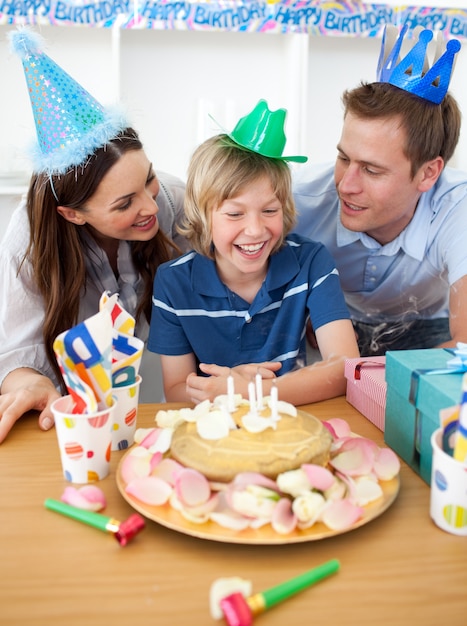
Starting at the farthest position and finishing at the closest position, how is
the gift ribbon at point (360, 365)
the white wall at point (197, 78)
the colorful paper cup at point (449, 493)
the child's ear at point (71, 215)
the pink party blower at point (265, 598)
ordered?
1. the white wall at point (197, 78)
2. the child's ear at point (71, 215)
3. the gift ribbon at point (360, 365)
4. the colorful paper cup at point (449, 493)
5. the pink party blower at point (265, 598)

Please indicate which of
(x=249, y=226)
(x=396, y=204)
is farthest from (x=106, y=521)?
(x=396, y=204)

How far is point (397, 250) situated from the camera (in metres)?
1.72

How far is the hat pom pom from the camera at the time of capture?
4.33ft

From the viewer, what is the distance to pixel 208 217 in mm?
1354

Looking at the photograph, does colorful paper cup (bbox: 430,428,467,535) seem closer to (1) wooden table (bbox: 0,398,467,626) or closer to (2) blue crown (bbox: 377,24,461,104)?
(1) wooden table (bbox: 0,398,467,626)

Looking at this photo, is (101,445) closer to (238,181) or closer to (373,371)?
(373,371)

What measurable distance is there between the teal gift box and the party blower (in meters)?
0.37

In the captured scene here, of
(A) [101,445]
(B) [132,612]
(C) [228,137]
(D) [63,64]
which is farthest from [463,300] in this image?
(D) [63,64]

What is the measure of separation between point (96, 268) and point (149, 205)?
24 cm

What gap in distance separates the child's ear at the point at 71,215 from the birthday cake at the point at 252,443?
76 centimetres

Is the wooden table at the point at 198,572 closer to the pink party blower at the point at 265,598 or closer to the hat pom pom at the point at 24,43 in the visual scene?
the pink party blower at the point at 265,598

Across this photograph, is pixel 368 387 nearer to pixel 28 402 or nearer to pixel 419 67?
pixel 28 402

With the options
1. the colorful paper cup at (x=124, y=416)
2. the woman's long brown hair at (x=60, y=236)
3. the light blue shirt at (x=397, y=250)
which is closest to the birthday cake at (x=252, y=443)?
the colorful paper cup at (x=124, y=416)

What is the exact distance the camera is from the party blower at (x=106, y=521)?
2.30 ft
